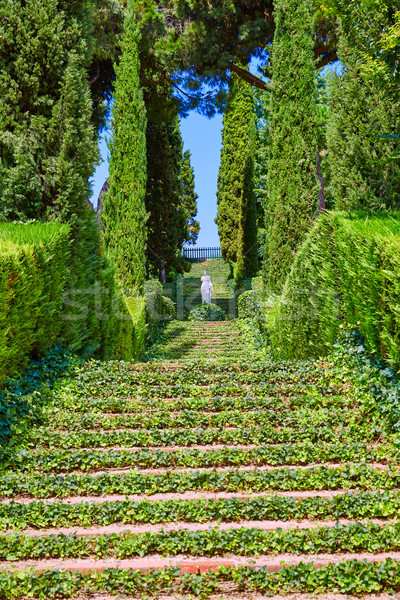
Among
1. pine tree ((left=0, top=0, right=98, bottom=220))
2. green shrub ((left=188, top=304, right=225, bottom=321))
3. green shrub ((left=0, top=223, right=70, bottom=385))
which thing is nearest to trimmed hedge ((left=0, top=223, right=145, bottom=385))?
green shrub ((left=0, top=223, right=70, bottom=385))

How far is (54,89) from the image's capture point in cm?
709

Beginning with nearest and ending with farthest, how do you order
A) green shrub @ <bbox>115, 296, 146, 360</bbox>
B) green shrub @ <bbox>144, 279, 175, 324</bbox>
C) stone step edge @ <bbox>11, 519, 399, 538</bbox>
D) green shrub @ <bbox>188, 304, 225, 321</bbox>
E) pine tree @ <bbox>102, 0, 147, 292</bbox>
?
1. stone step edge @ <bbox>11, 519, 399, 538</bbox>
2. green shrub @ <bbox>115, 296, 146, 360</bbox>
3. pine tree @ <bbox>102, 0, 147, 292</bbox>
4. green shrub @ <bbox>144, 279, 175, 324</bbox>
5. green shrub @ <bbox>188, 304, 225, 321</bbox>

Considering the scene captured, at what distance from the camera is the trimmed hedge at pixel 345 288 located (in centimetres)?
466

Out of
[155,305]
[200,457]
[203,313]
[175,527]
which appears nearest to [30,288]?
[200,457]

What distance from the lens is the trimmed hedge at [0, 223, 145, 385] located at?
4.96 m

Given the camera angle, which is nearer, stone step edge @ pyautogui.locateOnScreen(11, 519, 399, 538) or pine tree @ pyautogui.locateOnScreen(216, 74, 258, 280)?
stone step edge @ pyautogui.locateOnScreen(11, 519, 399, 538)

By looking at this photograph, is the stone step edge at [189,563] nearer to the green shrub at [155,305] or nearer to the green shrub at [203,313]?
the green shrub at [155,305]

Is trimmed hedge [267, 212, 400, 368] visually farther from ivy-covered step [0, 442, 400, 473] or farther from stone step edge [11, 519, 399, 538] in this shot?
stone step edge [11, 519, 399, 538]

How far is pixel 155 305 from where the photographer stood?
51.4 feet

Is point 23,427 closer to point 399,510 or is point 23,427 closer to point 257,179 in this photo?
point 399,510

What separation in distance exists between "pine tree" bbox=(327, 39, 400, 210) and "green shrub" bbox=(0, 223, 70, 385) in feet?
13.0

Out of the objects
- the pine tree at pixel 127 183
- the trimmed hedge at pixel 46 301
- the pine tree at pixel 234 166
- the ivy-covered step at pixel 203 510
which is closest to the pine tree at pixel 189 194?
the pine tree at pixel 234 166

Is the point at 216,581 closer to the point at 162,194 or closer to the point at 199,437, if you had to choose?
the point at 199,437

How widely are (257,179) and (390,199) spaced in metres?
24.3
